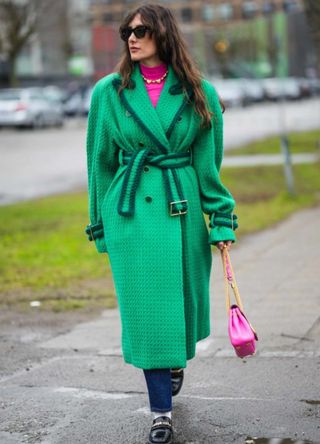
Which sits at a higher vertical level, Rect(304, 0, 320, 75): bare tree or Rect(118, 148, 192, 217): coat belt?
Rect(118, 148, 192, 217): coat belt

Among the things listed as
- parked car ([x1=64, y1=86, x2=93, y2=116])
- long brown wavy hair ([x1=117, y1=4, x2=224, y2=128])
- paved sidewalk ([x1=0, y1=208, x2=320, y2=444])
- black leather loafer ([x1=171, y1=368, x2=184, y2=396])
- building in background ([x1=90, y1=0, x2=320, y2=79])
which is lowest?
building in background ([x1=90, y1=0, x2=320, y2=79])

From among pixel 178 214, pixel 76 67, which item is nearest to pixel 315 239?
pixel 178 214

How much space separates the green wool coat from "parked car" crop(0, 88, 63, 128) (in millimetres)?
32390

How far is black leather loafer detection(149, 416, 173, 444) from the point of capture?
4.39 m

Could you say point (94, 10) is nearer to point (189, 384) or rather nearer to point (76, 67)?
point (76, 67)

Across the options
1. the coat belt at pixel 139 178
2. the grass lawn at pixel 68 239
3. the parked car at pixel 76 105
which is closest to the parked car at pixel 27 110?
the parked car at pixel 76 105

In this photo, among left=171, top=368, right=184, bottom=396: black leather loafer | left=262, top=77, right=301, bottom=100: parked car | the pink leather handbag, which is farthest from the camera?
left=262, top=77, right=301, bottom=100: parked car

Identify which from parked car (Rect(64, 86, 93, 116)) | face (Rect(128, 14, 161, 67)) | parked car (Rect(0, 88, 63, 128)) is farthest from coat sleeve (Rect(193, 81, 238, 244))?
parked car (Rect(64, 86, 93, 116))

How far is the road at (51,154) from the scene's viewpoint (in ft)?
56.4

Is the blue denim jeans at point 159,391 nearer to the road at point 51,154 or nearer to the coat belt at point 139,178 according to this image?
the coat belt at point 139,178

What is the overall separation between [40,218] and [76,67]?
189 ft

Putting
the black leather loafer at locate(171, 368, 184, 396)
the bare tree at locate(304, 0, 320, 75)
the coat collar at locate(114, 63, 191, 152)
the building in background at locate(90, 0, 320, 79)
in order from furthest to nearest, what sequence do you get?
the building in background at locate(90, 0, 320, 79) < the bare tree at locate(304, 0, 320, 75) < the black leather loafer at locate(171, 368, 184, 396) < the coat collar at locate(114, 63, 191, 152)

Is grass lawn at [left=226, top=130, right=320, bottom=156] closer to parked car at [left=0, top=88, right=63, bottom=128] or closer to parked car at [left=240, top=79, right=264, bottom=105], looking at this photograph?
parked car at [left=0, top=88, right=63, bottom=128]

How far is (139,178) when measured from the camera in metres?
4.51
